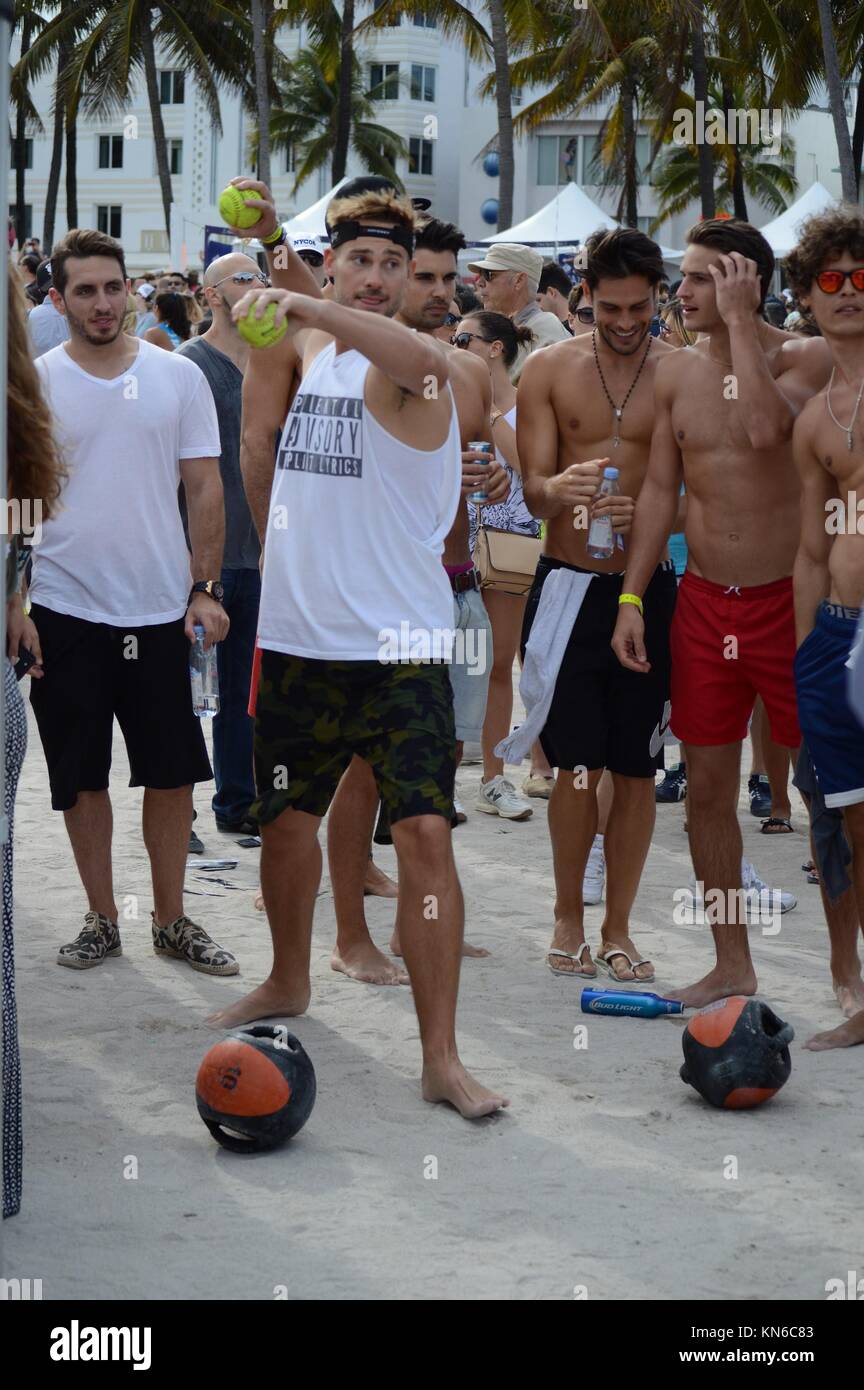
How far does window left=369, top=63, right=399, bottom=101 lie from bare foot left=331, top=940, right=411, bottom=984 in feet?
168

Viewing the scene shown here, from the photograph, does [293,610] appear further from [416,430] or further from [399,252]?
[399,252]

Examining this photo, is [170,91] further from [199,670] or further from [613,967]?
[613,967]

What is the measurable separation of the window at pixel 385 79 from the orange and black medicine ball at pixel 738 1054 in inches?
2066

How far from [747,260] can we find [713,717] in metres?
1.44

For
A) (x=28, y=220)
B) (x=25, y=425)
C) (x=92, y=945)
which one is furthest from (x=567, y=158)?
(x=25, y=425)

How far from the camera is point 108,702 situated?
19.0 ft

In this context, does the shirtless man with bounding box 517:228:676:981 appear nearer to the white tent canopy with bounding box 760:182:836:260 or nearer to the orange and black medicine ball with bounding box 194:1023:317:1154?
the orange and black medicine ball with bounding box 194:1023:317:1154

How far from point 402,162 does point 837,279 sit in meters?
55.0

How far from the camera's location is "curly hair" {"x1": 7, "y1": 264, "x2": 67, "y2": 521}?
353 cm

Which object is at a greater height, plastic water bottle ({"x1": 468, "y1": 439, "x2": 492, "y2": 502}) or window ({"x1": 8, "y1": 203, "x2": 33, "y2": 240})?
window ({"x1": 8, "y1": 203, "x2": 33, "y2": 240})

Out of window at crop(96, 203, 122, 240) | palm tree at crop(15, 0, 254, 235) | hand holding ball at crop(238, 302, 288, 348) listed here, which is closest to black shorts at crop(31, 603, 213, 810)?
hand holding ball at crop(238, 302, 288, 348)

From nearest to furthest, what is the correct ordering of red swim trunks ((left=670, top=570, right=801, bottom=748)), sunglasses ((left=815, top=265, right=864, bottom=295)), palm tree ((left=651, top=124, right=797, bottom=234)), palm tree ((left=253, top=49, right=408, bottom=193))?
1. sunglasses ((left=815, top=265, right=864, bottom=295))
2. red swim trunks ((left=670, top=570, right=801, bottom=748))
3. palm tree ((left=651, top=124, right=797, bottom=234))
4. palm tree ((left=253, top=49, right=408, bottom=193))

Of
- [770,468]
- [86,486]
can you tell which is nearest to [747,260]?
[770,468]

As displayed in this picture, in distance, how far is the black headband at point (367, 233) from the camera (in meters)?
4.63
